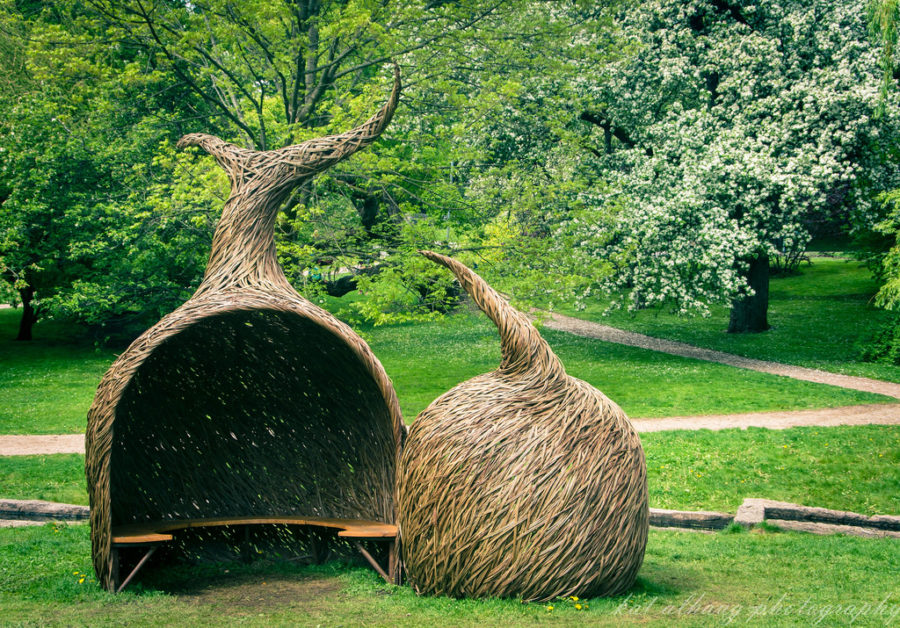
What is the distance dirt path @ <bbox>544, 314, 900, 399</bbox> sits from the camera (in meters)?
18.4

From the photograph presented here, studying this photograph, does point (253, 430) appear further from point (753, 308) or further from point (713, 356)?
point (753, 308)

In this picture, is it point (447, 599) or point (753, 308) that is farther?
point (753, 308)

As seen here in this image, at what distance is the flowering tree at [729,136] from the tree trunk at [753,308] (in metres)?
3.41

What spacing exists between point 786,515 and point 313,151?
6.97 m

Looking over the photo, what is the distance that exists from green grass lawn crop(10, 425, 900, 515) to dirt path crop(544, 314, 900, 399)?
528 cm

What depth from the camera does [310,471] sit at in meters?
8.09

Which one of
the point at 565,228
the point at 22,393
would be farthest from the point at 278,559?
the point at 22,393

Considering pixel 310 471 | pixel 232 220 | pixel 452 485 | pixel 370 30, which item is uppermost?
pixel 370 30

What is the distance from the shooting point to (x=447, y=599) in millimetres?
5934

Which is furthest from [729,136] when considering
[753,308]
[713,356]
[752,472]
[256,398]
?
[256,398]

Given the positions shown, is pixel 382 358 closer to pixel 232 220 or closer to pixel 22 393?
pixel 22 393

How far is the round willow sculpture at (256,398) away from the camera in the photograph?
713 centimetres

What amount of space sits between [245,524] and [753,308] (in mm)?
21822

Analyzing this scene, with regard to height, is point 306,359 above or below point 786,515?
above
